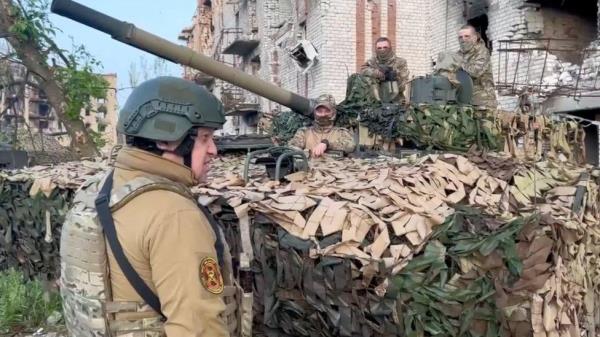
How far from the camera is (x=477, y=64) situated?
285 inches

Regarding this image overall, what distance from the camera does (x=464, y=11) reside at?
14.6 metres

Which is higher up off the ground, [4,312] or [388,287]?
[388,287]

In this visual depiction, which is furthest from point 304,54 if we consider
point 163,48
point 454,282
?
point 454,282

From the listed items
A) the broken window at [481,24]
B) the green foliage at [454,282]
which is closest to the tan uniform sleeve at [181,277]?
the green foliage at [454,282]

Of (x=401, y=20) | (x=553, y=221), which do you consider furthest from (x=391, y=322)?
(x=401, y=20)

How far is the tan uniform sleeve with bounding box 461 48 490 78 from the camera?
7.16 meters

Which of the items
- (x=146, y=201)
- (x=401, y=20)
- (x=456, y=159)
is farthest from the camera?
(x=401, y=20)

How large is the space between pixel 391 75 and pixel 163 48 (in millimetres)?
2386

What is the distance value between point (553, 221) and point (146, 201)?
194 centimetres

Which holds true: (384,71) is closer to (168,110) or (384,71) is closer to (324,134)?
(324,134)

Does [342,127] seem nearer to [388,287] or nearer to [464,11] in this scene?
[388,287]

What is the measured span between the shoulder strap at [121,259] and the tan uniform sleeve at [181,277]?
0.07m

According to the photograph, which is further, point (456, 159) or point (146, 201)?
point (456, 159)

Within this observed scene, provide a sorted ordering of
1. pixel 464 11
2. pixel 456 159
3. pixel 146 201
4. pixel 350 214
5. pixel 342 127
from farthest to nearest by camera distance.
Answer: pixel 464 11, pixel 342 127, pixel 456 159, pixel 350 214, pixel 146 201
